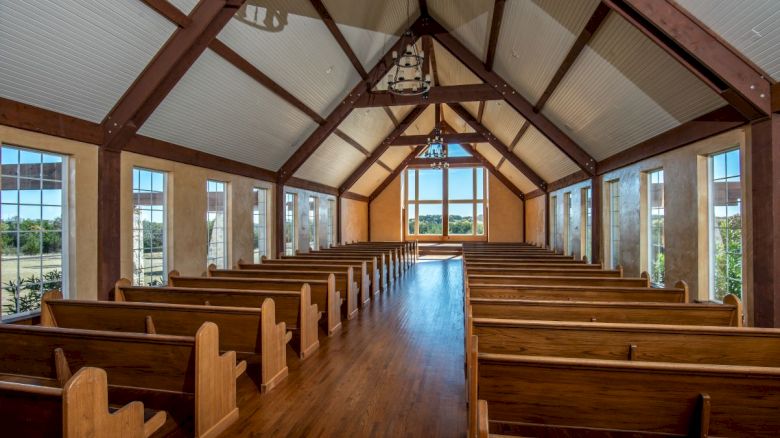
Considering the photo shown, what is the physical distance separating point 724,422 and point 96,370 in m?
2.73

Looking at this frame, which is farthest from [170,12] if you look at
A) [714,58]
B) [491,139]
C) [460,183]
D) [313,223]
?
[460,183]

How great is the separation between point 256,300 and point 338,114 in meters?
5.58

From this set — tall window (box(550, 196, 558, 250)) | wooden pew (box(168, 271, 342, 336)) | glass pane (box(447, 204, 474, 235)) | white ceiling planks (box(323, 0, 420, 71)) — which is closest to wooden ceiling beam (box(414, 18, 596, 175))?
white ceiling planks (box(323, 0, 420, 71))

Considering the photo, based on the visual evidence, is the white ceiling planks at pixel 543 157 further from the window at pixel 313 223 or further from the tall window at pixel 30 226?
the tall window at pixel 30 226

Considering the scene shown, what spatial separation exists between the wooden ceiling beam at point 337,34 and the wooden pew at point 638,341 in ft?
16.4

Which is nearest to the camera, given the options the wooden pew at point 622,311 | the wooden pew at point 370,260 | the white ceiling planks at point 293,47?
the wooden pew at point 622,311

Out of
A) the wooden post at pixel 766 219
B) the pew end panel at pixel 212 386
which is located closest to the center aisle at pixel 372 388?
the pew end panel at pixel 212 386

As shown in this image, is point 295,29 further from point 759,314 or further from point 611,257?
point 611,257

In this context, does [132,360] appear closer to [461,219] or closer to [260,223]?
[260,223]

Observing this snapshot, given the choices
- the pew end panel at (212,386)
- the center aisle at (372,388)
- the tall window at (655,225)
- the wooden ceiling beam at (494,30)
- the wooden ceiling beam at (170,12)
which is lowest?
the center aisle at (372,388)

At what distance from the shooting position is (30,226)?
3807 mm

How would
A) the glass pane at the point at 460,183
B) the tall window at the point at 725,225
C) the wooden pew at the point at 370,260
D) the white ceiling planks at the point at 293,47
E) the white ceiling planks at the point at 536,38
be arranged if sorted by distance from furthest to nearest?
the glass pane at the point at 460,183 < the wooden pew at the point at 370,260 < the white ceiling planks at the point at 293,47 < the white ceiling planks at the point at 536,38 < the tall window at the point at 725,225

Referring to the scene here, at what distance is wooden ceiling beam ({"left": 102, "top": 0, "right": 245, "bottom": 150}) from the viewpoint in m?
4.13

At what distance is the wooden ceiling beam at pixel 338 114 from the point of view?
8180 mm
